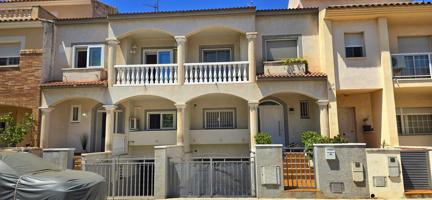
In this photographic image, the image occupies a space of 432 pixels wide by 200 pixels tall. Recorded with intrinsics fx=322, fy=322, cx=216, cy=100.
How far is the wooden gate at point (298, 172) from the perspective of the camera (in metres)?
11.4

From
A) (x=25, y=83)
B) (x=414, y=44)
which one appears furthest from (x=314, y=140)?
(x=25, y=83)

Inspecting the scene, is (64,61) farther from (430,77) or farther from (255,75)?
(430,77)

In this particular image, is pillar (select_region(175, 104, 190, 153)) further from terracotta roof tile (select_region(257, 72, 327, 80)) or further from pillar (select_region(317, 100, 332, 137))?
pillar (select_region(317, 100, 332, 137))

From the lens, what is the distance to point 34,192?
6.66 m

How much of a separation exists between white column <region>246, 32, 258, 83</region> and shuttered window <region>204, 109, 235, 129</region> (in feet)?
9.47

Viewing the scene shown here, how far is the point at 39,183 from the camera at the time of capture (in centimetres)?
675

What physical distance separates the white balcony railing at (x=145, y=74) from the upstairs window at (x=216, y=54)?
8.13 ft

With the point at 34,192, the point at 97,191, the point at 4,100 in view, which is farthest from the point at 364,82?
the point at 4,100

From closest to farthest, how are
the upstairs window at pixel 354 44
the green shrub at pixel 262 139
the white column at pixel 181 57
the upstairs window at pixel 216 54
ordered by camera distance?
the green shrub at pixel 262 139, the upstairs window at pixel 354 44, the white column at pixel 181 57, the upstairs window at pixel 216 54

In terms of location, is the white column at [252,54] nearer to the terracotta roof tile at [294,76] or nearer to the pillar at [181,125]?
the terracotta roof tile at [294,76]

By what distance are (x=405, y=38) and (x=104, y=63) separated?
15.8 meters

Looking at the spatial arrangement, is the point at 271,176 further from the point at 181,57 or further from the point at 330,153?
the point at 181,57

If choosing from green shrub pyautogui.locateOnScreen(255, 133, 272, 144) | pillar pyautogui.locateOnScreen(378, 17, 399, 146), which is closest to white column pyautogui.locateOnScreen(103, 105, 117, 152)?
green shrub pyautogui.locateOnScreen(255, 133, 272, 144)

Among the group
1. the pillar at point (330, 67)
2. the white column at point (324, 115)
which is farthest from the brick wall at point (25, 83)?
the pillar at point (330, 67)
